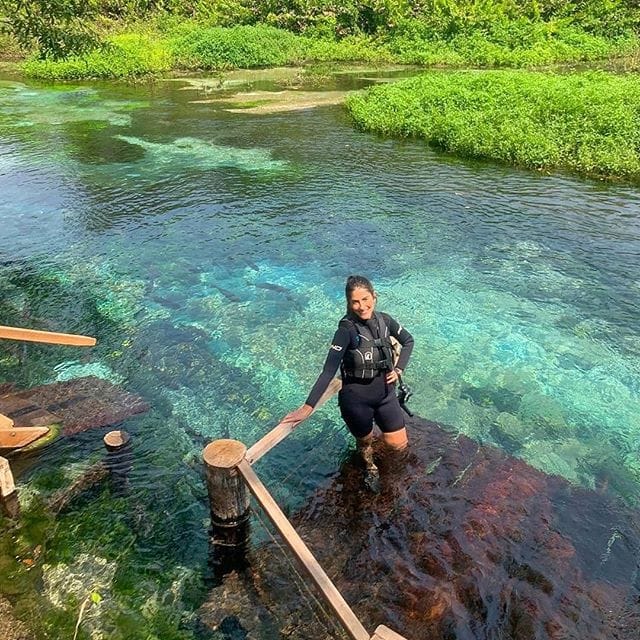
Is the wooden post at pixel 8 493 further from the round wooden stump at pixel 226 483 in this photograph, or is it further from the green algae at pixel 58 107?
the green algae at pixel 58 107

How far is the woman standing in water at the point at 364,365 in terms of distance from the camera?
257 inches

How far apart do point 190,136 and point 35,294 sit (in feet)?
47.3

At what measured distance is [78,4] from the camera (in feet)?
45.2

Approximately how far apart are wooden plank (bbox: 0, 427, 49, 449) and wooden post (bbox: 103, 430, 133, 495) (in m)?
1.00

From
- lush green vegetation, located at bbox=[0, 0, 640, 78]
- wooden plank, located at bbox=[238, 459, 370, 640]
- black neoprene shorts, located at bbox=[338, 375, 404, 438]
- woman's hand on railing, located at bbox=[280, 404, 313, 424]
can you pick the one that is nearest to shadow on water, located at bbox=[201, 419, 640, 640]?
black neoprene shorts, located at bbox=[338, 375, 404, 438]

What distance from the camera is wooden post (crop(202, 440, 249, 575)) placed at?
242 inches

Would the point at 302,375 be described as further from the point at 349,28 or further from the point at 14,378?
the point at 349,28

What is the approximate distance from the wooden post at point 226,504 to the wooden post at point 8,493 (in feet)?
8.52

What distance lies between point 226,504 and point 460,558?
2.73 m

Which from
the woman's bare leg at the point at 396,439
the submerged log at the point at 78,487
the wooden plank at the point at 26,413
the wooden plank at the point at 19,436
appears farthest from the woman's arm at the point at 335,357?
the wooden plank at the point at 26,413

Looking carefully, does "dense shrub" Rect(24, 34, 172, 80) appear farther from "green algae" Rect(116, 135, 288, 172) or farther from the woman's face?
the woman's face

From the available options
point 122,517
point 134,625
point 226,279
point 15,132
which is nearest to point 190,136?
point 15,132

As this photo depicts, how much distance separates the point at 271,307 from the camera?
42.5 ft

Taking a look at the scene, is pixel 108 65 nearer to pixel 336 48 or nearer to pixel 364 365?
pixel 336 48
